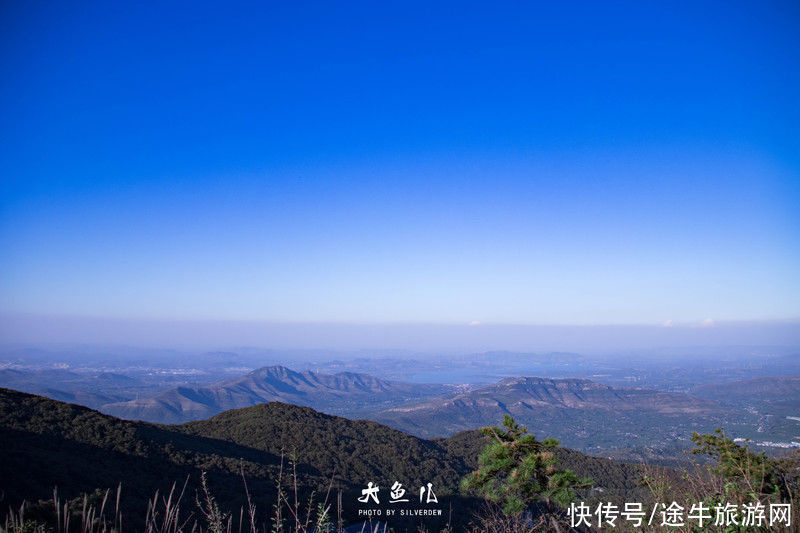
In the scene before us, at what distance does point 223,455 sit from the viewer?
2761 cm

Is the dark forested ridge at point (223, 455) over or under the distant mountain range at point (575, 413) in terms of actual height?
over

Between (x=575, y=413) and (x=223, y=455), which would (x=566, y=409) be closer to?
(x=575, y=413)

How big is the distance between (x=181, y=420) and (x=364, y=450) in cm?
12334

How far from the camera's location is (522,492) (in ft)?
21.8

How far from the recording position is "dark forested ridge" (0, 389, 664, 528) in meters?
16.5

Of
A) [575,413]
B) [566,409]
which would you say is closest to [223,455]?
[575,413]

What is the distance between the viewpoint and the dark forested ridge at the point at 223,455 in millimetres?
16516

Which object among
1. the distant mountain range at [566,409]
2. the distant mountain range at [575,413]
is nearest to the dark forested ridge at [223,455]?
the distant mountain range at [575,413]

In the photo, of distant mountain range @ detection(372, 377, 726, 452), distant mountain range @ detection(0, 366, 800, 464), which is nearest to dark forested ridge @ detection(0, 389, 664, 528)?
distant mountain range @ detection(372, 377, 726, 452)

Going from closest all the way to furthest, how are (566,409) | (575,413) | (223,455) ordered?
1. (223,455)
2. (575,413)
3. (566,409)

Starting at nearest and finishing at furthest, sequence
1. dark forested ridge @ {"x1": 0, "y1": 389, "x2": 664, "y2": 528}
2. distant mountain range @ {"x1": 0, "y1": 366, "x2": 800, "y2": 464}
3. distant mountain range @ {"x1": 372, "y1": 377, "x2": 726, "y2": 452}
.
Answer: dark forested ridge @ {"x1": 0, "y1": 389, "x2": 664, "y2": 528}
distant mountain range @ {"x1": 0, "y1": 366, "x2": 800, "y2": 464}
distant mountain range @ {"x1": 372, "y1": 377, "x2": 726, "y2": 452}

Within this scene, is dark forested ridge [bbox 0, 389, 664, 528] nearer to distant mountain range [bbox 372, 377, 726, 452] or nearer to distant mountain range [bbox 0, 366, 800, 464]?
distant mountain range [bbox 372, 377, 726, 452]

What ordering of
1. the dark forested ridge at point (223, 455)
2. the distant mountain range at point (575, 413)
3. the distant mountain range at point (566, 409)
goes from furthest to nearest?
the distant mountain range at point (575, 413) → the distant mountain range at point (566, 409) → the dark forested ridge at point (223, 455)

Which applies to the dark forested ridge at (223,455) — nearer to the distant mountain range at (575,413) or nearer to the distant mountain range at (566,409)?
the distant mountain range at (575,413)
